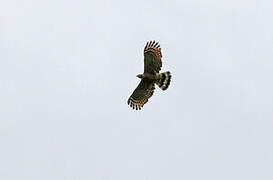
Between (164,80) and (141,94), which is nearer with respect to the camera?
(164,80)

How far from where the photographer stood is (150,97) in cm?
7712

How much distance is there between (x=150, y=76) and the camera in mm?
75750

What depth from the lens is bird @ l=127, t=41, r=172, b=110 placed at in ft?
247

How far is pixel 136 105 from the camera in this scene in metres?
77.4

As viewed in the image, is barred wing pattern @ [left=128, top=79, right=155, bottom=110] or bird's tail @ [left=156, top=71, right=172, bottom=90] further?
barred wing pattern @ [left=128, top=79, right=155, bottom=110]

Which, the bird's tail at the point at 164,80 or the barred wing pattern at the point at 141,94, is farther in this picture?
the barred wing pattern at the point at 141,94

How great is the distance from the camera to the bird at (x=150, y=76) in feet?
247

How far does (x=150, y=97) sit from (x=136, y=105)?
1170 millimetres

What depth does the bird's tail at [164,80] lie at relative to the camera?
74.6 metres

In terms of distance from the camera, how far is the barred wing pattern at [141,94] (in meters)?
76.8

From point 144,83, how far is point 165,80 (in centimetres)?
235

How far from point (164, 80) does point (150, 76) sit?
124cm

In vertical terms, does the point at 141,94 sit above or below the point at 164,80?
below

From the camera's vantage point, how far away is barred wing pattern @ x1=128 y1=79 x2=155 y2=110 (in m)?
76.8
